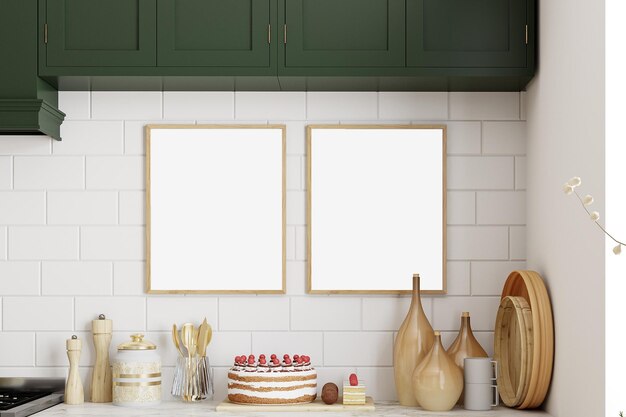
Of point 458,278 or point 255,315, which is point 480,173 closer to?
point 458,278

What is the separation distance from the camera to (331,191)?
302cm

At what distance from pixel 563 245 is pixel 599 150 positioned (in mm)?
420

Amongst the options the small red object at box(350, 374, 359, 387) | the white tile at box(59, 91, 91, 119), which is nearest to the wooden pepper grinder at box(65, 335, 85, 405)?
the white tile at box(59, 91, 91, 119)

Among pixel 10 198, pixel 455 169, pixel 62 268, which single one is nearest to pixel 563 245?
pixel 455 169

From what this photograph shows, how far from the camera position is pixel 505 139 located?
303 cm

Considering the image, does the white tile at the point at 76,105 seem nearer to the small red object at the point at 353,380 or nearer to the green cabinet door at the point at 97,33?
the green cabinet door at the point at 97,33

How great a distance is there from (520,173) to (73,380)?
5.56ft

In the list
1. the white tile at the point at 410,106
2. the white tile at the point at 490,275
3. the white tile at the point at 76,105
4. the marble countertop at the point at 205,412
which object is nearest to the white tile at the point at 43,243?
the white tile at the point at 76,105

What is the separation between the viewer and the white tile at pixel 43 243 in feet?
9.87

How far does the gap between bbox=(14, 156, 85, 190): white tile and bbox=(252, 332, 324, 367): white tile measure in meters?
0.84

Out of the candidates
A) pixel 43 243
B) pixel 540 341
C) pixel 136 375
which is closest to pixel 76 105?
pixel 43 243

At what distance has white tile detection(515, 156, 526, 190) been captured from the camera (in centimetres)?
302

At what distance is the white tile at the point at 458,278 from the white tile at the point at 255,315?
1.89 ft

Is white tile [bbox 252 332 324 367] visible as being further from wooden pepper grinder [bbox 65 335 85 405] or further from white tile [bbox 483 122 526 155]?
white tile [bbox 483 122 526 155]
